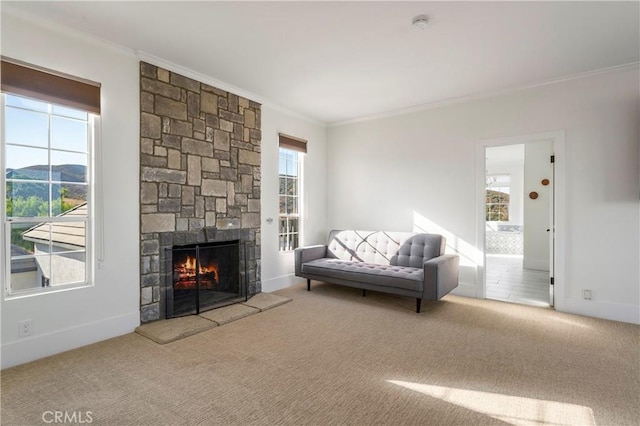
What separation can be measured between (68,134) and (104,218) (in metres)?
0.80

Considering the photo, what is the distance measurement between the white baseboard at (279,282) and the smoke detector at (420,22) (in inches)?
142

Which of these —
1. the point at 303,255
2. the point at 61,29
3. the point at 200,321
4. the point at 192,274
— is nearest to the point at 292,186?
the point at 303,255

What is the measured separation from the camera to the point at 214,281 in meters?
4.06

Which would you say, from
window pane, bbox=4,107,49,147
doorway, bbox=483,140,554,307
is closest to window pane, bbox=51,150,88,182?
window pane, bbox=4,107,49,147

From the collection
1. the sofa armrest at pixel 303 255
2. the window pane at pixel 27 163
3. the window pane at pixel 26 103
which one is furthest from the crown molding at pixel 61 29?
the sofa armrest at pixel 303 255

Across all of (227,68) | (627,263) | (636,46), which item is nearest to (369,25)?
(227,68)

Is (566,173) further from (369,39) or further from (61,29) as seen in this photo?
(61,29)

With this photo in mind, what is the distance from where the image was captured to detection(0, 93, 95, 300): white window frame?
2473 millimetres

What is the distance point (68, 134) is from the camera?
2.87 m

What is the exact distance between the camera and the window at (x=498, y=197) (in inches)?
384

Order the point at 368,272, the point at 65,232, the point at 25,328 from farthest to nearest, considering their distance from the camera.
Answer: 1. the point at 368,272
2. the point at 65,232
3. the point at 25,328

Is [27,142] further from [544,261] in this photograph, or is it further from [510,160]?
[510,160]

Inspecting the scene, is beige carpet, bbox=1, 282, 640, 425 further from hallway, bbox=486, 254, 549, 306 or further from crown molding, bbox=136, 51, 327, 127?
crown molding, bbox=136, 51, 327, 127

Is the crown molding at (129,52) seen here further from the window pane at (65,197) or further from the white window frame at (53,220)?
the window pane at (65,197)
